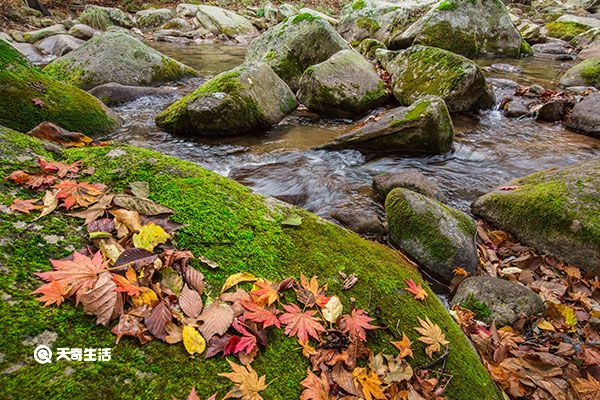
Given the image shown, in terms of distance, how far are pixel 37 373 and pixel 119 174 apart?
1.35 metres

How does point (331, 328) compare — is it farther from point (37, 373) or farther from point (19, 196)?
point (19, 196)

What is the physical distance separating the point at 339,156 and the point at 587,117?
5770 mm

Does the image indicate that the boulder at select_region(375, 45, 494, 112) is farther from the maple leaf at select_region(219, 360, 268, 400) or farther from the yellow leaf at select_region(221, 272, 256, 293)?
the maple leaf at select_region(219, 360, 268, 400)

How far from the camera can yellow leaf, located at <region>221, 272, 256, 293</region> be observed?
1.81m

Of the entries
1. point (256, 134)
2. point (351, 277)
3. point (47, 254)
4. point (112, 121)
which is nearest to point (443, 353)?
A: point (351, 277)

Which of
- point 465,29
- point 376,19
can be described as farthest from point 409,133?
point 376,19

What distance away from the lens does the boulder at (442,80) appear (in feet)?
26.0

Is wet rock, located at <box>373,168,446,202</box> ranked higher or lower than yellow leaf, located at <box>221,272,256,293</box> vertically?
lower

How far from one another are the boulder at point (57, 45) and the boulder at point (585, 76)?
1722 centimetres

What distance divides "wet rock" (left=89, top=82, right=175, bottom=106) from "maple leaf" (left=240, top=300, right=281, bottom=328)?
8039 millimetres

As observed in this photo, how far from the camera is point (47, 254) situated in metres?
1.60

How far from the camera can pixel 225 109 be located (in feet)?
21.6

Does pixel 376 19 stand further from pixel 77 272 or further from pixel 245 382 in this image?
pixel 245 382

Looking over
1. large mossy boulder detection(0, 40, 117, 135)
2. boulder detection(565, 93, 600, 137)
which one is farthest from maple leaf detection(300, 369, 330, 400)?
boulder detection(565, 93, 600, 137)
